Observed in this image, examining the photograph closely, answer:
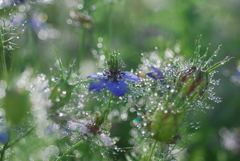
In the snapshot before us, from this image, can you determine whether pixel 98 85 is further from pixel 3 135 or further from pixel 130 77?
pixel 3 135

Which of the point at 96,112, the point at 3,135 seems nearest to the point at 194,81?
the point at 96,112

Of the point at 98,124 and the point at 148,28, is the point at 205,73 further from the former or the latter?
the point at 148,28

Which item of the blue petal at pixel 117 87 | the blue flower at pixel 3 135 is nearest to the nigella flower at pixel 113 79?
the blue petal at pixel 117 87

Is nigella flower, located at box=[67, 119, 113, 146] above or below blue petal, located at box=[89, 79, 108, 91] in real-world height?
below

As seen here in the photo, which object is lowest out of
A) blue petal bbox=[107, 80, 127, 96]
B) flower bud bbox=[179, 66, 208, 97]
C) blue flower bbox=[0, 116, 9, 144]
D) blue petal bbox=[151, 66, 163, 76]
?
blue flower bbox=[0, 116, 9, 144]

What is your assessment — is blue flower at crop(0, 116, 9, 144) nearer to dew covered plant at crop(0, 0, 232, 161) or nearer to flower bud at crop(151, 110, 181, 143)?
dew covered plant at crop(0, 0, 232, 161)

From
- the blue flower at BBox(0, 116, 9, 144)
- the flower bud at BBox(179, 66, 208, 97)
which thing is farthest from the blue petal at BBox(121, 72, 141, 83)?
the blue flower at BBox(0, 116, 9, 144)

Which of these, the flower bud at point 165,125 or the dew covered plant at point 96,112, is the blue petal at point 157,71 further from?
the flower bud at point 165,125

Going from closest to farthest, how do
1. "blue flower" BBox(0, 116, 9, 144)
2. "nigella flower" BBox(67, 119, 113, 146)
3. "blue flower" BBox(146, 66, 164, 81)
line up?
"blue flower" BBox(0, 116, 9, 144)
"nigella flower" BBox(67, 119, 113, 146)
"blue flower" BBox(146, 66, 164, 81)

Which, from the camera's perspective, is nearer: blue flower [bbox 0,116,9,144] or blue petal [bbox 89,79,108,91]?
blue flower [bbox 0,116,9,144]
